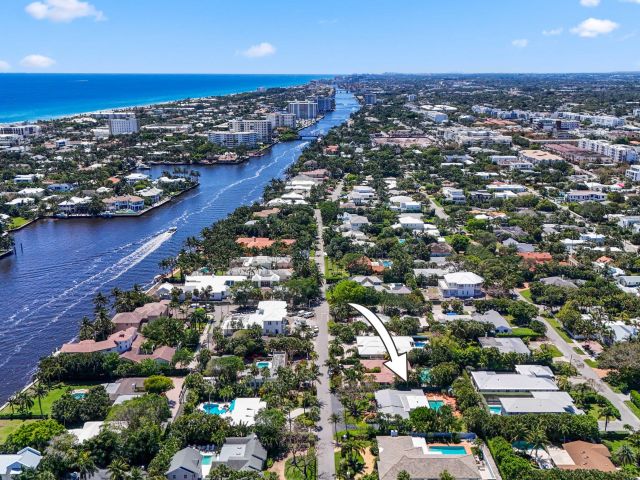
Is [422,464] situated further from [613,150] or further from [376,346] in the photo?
[613,150]

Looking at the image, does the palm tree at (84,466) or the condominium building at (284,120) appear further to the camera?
the condominium building at (284,120)

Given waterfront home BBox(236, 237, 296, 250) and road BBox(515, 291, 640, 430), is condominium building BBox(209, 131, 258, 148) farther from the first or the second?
road BBox(515, 291, 640, 430)

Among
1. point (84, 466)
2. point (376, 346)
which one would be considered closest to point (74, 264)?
point (376, 346)

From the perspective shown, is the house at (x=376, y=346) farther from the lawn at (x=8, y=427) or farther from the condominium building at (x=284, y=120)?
the condominium building at (x=284, y=120)

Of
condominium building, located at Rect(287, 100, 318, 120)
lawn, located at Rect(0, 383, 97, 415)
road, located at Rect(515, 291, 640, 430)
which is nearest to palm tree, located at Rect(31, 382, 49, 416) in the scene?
lawn, located at Rect(0, 383, 97, 415)

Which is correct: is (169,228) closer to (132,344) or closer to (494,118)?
(132,344)

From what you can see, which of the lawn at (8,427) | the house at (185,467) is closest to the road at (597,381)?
the house at (185,467)

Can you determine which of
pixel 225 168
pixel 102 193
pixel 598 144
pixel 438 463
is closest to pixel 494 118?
pixel 598 144
